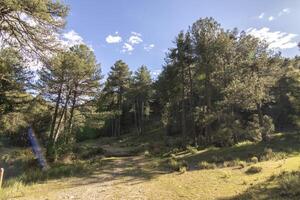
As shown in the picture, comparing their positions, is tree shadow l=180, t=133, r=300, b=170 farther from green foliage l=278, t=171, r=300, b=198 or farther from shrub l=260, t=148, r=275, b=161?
green foliage l=278, t=171, r=300, b=198

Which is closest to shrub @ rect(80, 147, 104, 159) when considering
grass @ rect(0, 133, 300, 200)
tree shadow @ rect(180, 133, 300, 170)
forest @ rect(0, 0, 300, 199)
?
forest @ rect(0, 0, 300, 199)

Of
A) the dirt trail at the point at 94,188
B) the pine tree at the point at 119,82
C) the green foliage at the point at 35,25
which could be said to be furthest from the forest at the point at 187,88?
the pine tree at the point at 119,82

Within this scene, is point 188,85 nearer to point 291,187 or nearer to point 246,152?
point 246,152

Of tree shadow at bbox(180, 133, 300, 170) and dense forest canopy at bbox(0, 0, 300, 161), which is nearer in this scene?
tree shadow at bbox(180, 133, 300, 170)

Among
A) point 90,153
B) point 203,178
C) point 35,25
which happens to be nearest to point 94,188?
point 203,178

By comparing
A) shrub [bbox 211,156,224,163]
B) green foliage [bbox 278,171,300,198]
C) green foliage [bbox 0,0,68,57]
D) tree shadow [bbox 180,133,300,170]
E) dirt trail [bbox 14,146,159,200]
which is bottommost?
dirt trail [bbox 14,146,159,200]

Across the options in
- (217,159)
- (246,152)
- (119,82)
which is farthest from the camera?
(119,82)

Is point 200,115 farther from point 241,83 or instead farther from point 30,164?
point 30,164

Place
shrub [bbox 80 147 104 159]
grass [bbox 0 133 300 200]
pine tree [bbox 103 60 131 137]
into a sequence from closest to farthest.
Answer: grass [bbox 0 133 300 200]
shrub [bbox 80 147 104 159]
pine tree [bbox 103 60 131 137]

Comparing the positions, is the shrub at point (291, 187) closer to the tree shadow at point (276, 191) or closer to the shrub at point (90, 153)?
the tree shadow at point (276, 191)

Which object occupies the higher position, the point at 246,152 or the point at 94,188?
the point at 246,152

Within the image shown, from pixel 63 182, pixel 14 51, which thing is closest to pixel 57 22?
pixel 14 51

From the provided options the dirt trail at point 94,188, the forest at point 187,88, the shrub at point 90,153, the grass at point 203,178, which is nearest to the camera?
the grass at point 203,178

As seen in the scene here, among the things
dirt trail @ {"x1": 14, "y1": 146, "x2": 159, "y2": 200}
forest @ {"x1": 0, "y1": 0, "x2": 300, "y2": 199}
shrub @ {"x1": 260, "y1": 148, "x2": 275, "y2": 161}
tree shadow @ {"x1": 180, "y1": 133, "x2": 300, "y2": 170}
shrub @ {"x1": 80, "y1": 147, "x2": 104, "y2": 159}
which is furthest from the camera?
shrub @ {"x1": 80, "y1": 147, "x2": 104, "y2": 159}
